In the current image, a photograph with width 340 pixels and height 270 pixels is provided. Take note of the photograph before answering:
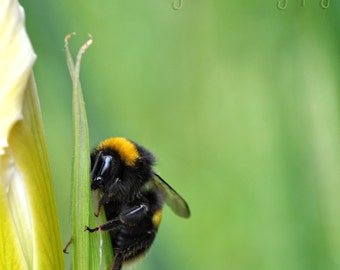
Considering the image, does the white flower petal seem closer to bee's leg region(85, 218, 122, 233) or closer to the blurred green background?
bee's leg region(85, 218, 122, 233)

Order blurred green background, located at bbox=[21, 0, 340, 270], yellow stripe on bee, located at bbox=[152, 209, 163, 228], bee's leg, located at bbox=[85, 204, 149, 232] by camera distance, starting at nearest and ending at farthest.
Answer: bee's leg, located at bbox=[85, 204, 149, 232] → yellow stripe on bee, located at bbox=[152, 209, 163, 228] → blurred green background, located at bbox=[21, 0, 340, 270]

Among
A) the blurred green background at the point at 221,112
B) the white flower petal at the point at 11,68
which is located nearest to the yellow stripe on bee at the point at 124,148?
the white flower petal at the point at 11,68

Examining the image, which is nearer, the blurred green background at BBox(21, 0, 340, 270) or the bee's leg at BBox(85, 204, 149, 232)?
the bee's leg at BBox(85, 204, 149, 232)

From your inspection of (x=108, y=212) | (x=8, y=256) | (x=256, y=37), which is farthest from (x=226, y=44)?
(x=8, y=256)

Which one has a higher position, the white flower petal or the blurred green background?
the white flower petal

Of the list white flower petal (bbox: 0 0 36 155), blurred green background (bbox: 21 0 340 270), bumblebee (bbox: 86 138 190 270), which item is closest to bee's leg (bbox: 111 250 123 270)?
bumblebee (bbox: 86 138 190 270)

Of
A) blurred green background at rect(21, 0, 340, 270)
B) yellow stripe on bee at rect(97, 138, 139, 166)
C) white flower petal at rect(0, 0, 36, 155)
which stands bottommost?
blurred green background at rect(21, 0, 340, 270)

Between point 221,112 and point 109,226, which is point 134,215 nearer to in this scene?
point 109,226

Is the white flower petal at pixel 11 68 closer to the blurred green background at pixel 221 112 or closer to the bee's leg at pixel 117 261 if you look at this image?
the bee's leg at pixel 117 261
